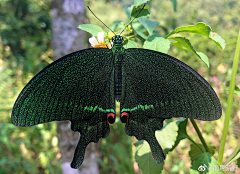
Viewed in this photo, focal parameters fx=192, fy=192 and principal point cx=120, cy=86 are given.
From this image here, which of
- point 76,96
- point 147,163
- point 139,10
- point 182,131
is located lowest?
point 147,163

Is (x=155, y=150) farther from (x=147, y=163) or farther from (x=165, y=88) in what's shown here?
(x=165, y=88)

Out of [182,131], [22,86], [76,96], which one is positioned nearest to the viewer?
[76,96]

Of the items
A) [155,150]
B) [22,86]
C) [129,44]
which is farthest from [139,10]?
[22,86]

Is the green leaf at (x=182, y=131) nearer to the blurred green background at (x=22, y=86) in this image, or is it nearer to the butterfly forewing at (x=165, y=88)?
the butterfly forewing at (x=165, y=88)

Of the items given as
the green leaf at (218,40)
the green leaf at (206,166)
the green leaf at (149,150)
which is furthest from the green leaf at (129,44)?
the green leaf at (206,166)

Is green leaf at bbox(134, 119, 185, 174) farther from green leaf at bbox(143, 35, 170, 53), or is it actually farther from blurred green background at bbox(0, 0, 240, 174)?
blurred green background at bbox(0, 0, 240, 174)
